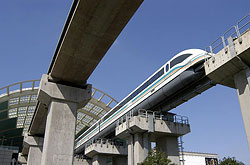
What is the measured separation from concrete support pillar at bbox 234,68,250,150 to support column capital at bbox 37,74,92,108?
932 cm

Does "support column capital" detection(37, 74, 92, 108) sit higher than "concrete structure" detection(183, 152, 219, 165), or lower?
higher

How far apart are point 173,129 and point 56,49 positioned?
46.3 ft

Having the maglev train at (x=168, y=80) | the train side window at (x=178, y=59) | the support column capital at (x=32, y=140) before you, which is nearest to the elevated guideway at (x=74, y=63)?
the maglev train at (x=168, y=80)

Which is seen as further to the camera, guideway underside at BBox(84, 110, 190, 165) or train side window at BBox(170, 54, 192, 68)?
guideway underside at BBox(84, 110, 190, 165)

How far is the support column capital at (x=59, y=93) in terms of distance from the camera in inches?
597

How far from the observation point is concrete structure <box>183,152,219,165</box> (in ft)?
209

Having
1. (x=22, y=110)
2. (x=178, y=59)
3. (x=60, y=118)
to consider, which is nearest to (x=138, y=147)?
(x=178, y=59)

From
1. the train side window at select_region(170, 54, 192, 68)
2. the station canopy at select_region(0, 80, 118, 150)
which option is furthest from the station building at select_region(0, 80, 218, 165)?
the train side window at select_region(170, 54, 192, 68)

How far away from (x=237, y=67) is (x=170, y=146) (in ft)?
41.1

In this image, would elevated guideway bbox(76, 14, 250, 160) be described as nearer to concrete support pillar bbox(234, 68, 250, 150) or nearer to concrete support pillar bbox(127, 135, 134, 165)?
concrete support pillar bbox(234, 68, 250, 150)

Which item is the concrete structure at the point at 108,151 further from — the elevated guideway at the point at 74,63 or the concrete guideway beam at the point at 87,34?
the concrete guideway beam at the point at 87,34

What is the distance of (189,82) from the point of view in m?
18.9

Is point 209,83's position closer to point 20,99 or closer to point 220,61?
point 220,61

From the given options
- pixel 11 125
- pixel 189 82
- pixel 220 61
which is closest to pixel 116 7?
pixel 220 61
